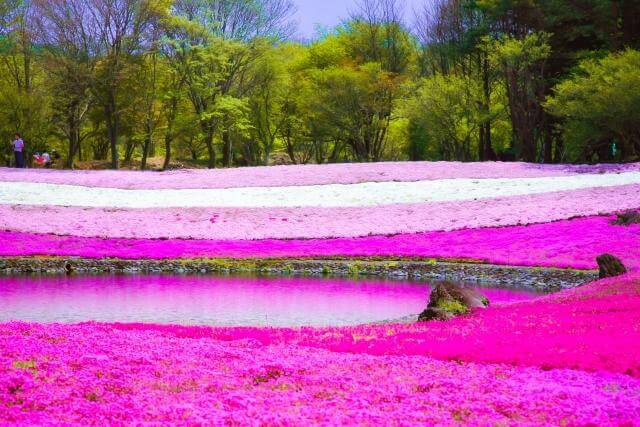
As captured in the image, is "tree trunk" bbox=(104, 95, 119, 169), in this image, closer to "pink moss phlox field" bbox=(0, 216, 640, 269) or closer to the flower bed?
"pink moss phlox field" bbox=(0, 216, 640, 269)

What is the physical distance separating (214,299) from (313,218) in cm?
1767

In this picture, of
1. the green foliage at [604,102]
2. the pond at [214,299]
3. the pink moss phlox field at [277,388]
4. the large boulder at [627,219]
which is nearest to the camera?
the pink moss phlox field at [277,388]

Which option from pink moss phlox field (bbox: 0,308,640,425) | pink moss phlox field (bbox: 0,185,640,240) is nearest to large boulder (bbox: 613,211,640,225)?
pink moss phlox field (bbox: 0,185,640,240)

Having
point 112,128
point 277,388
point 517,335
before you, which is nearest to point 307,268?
point 517,335

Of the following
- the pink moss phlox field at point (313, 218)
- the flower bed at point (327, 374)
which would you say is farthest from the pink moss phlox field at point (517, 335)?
the pink moss phlox field at point (313, 218)

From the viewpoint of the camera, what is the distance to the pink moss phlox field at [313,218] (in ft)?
127

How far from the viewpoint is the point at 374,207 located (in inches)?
1703

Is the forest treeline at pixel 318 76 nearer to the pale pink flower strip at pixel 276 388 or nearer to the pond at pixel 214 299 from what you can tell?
the pond at pixel 214 299

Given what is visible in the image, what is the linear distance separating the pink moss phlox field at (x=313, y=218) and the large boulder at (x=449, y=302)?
1776cm

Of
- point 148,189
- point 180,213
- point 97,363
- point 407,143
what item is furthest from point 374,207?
point 407,143

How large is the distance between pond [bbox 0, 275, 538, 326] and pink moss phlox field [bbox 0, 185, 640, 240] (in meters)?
9.24

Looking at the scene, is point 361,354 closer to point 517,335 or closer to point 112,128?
point 517,335

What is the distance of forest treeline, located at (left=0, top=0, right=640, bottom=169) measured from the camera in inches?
2591

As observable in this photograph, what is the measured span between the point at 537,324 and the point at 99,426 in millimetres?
10151
